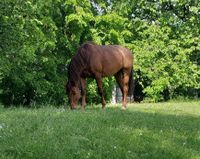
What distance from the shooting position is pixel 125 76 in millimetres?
17734

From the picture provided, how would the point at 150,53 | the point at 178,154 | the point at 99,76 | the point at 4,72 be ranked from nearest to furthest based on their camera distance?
1. the point at 178,154
2. the point at 99,76
3. the point at 4,72
4. the point at 150,53

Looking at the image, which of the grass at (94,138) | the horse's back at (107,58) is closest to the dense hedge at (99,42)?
the horse's back at (107,58)

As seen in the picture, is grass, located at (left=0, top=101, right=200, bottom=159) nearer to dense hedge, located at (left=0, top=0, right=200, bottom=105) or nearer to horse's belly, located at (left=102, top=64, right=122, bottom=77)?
horse's belly, located at (left=102, top=64, right=122, bottom=77)

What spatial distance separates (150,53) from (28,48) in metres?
10.5

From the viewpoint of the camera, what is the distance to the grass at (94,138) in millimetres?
7551

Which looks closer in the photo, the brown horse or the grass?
the grass

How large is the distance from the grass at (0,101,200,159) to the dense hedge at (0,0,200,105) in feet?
37.7

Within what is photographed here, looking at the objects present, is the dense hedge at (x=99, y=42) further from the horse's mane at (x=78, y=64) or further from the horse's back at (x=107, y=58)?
the horse's mane at (x=78, y=64)

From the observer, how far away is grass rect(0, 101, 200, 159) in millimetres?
7551

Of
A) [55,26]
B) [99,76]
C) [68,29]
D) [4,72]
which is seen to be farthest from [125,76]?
[68,29]

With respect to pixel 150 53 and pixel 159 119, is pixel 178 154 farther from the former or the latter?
pixel 150 53

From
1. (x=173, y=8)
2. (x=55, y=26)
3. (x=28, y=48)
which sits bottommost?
(x=28, y=48)

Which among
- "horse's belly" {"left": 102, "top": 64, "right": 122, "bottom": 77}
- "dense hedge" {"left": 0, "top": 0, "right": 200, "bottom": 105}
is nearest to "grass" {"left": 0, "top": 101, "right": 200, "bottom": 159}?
"horse's belly" {"left": 102, "top": 64, "right": 122, "bottom": 77}

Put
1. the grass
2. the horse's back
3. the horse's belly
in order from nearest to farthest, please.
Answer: the grass, the horse's back, the horse's belly
